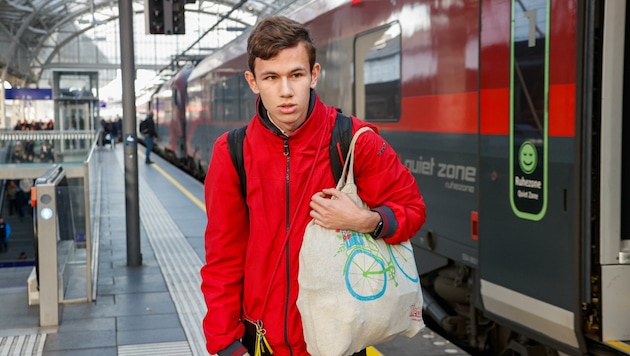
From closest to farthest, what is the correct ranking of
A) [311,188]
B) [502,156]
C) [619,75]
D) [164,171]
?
[311,188] < [619,75] < [502,156] < [164,171]

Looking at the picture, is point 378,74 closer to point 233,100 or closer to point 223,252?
point 223,252

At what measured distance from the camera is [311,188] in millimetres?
2414

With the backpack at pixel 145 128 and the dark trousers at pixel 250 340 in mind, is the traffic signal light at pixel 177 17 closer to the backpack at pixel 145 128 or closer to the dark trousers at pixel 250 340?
the dark trousers at pixel 250 340

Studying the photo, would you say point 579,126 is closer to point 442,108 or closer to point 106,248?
point 442,108

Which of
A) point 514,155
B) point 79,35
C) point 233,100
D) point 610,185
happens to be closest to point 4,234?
point 233,100

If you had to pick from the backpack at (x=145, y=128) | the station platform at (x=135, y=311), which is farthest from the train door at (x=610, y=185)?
the backpack at (x=145, y=128)

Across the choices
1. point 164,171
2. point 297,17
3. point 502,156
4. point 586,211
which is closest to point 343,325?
point 586,211

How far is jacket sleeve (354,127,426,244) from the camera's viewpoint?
2393mm

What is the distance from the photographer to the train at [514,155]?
388 centimetres

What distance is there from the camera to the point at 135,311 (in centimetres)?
686

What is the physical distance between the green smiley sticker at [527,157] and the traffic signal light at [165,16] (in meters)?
5.83

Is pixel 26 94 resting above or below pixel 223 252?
above

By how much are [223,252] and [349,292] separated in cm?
45

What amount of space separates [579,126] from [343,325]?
2106 millimetres
